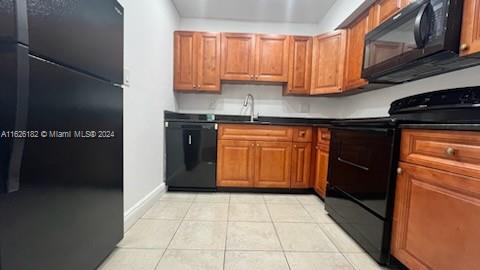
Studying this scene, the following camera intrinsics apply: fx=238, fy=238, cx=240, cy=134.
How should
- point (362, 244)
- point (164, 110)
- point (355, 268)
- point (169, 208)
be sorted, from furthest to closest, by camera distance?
point (164, 110), point (169, 208), point (362, 244), point (355, 268)

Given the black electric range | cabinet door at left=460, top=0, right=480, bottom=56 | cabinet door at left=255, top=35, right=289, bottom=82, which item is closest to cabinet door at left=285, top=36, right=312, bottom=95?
cabinet door at left=255, top=35, right=289, bottom=82

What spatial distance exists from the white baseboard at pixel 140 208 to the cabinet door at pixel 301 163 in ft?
5.14

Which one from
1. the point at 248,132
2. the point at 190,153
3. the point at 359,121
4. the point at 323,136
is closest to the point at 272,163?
the point at 248,132

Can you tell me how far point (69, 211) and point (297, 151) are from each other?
7.69 feet

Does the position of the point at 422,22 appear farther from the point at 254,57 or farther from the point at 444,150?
the point at 254,57

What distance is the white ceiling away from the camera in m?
2.85

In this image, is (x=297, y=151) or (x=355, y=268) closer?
(x=355, y=268)

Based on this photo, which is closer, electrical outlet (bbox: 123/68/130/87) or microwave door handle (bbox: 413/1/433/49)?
microwave door handle (bbox: 413/1/433/49)

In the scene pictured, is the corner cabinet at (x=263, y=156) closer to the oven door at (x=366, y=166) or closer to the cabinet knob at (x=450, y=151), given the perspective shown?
the oven door at (x=366, y=166)

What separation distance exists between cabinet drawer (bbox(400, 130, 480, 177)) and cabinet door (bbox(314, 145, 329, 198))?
1206 mm

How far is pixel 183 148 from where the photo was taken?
281 centimetres

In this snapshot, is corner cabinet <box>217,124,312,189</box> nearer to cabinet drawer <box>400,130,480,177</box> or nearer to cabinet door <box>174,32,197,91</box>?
cabinet door <box>174,32,197,91</box>

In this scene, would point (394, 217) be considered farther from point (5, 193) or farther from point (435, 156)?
point (5, 193)

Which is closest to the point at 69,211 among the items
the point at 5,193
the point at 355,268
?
the point at 5,193
